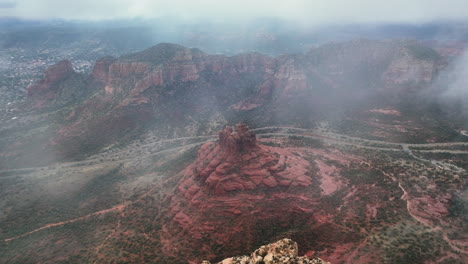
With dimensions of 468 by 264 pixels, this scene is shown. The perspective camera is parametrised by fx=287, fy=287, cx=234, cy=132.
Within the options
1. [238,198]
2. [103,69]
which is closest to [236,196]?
[238,198]

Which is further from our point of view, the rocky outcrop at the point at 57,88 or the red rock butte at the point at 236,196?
the rocky outcrop at the point at 57,88

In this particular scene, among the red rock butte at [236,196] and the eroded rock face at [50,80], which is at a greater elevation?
the eroded rock face at [50,80]

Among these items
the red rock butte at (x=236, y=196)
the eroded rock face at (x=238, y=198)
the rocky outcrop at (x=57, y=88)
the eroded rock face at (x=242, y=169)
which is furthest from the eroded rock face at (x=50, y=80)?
the eroded rock face at (x=242, y=169)

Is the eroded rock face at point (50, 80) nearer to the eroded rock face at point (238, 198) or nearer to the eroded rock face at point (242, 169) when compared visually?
the eroded rock face at point (238, 198)

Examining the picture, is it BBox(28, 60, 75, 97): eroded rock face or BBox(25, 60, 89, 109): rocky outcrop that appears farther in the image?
BBox(28, 60, 75, 97): eroded rock face

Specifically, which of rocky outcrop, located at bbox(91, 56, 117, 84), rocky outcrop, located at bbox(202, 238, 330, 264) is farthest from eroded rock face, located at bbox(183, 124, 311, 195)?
rocky outcrop, located at bbox(91, 56, 117, 84)

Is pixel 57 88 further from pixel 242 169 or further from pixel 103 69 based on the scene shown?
pixel 242 169

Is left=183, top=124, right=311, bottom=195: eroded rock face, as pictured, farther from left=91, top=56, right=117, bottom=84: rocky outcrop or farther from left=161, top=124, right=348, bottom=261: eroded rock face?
left=91, top=56, right=117, bottom=84: rocky outcrop

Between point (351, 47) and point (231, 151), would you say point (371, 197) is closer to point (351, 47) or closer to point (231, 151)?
point (231, 151)
